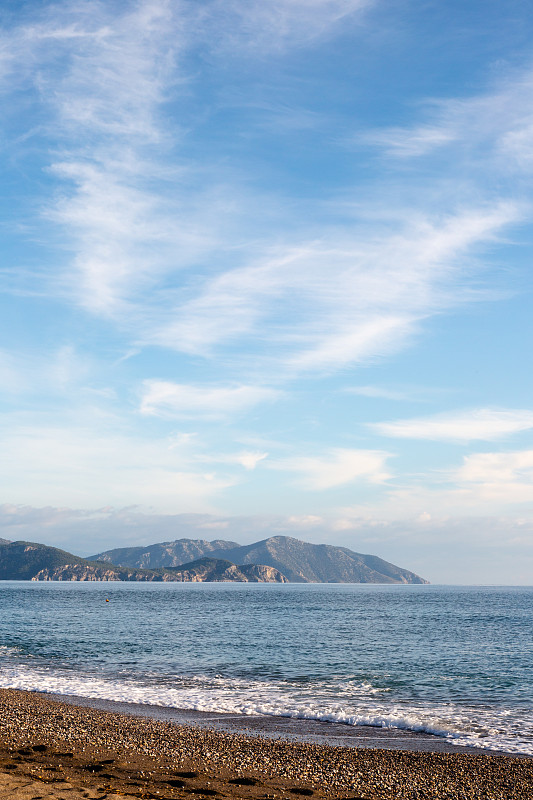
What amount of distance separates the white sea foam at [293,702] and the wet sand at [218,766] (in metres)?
2.47

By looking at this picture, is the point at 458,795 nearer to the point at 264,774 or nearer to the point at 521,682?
the point at 264,774

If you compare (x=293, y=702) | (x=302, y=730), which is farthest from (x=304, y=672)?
(x=302, y=730)

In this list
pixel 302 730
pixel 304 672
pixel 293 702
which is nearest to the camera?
pixel 302 730

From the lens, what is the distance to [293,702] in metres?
32.0

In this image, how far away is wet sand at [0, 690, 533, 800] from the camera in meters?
16.6

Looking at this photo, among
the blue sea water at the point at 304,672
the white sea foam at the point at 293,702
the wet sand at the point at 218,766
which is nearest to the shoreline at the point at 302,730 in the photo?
the wet sand at the point at 218,766

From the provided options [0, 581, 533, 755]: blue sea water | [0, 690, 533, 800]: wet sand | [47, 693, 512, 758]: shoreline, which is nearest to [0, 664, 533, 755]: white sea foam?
[0, 581, 533, 755]: blue sea water

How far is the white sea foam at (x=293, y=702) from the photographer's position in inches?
1053

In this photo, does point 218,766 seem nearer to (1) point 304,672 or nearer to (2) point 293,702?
(2) point 293,702

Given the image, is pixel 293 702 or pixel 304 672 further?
pixel 304 672

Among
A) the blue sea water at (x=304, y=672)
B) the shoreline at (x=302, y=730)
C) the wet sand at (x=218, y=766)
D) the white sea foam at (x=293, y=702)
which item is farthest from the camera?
the blue sea water at (x=304, y=672)

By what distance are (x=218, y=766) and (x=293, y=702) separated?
13840mm

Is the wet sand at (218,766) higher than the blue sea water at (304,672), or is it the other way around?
the wet sand at (218,766)

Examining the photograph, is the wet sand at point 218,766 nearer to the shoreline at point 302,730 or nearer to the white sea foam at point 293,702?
the shoreline at point 302,730
